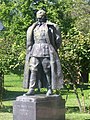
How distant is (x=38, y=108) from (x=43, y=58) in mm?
1176

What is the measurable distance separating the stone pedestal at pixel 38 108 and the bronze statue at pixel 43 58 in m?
0.32

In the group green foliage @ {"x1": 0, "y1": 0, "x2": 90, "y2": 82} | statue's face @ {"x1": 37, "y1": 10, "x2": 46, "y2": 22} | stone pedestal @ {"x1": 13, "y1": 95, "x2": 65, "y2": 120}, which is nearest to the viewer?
stone pedestal @ {"x1": 13, "y1": 95, "x2": 65, "y2": 120}

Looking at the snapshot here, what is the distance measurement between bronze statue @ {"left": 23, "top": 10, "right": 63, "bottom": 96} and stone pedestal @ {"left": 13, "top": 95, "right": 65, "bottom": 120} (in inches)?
12.6

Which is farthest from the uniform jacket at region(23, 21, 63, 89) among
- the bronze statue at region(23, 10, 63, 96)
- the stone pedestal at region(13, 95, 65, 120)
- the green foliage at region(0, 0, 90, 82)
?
the green foliage at region(0, 0, 90, 82)

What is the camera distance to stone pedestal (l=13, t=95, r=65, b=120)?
9070mm

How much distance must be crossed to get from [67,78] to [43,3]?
486cm

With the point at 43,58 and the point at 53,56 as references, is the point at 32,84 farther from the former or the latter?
the point at 53,56

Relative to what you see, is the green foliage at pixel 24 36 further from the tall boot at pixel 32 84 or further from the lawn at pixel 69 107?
the tall boot at pixel 32 84

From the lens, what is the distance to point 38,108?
9094mm

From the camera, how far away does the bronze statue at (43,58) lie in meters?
9.57

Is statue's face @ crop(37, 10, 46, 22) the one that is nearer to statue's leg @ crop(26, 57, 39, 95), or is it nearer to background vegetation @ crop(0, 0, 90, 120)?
statue's leg @ crop(26, 57, 39, 95)

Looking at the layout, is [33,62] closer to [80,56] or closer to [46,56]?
[46,56]

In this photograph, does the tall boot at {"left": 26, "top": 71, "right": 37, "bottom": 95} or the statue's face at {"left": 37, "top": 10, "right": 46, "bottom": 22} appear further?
the statue's face at {"left": 37, "top": 10, "right": 46, "bottom": 22}

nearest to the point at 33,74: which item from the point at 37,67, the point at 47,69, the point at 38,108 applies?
the point at 37,67
